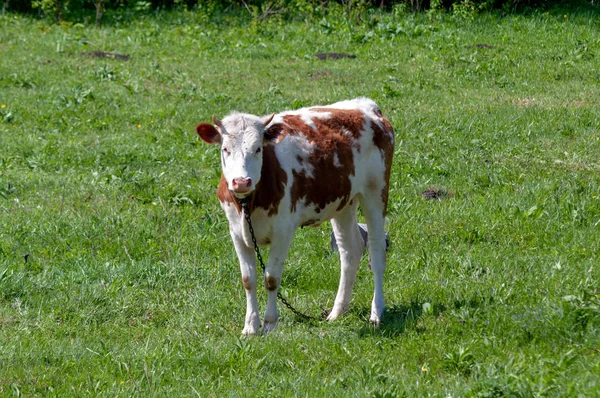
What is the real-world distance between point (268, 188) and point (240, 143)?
46cm

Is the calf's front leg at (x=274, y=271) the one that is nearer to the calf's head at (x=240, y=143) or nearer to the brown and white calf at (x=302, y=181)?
the brown and white calf at (x=302, y=181)

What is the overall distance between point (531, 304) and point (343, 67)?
12.7 metres

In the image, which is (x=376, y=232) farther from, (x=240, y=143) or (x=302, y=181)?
(x=240, y=143)

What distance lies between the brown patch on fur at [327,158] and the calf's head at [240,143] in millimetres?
489

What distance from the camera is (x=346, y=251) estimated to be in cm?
844

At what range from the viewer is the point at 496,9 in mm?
24016

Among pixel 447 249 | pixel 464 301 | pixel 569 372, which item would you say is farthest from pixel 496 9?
pixel 569 372

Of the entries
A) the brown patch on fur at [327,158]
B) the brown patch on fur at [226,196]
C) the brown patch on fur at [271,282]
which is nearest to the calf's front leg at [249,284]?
the brown patch on fur at [271,282]

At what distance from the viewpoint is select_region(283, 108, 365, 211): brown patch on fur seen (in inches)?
306

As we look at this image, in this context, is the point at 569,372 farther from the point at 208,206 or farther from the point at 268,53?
the point at 268,53

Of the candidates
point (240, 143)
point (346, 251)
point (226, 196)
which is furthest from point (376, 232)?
point (240, 143)

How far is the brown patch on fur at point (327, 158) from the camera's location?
7.77m

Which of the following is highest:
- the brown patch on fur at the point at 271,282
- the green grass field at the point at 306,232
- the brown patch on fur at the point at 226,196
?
the brown patch on fur at the point at 226,196

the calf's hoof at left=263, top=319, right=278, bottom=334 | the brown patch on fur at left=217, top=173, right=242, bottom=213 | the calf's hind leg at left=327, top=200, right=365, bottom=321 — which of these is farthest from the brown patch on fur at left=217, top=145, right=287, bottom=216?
the calf's hind leg at left=327, top=200, right=365, bottom=321
